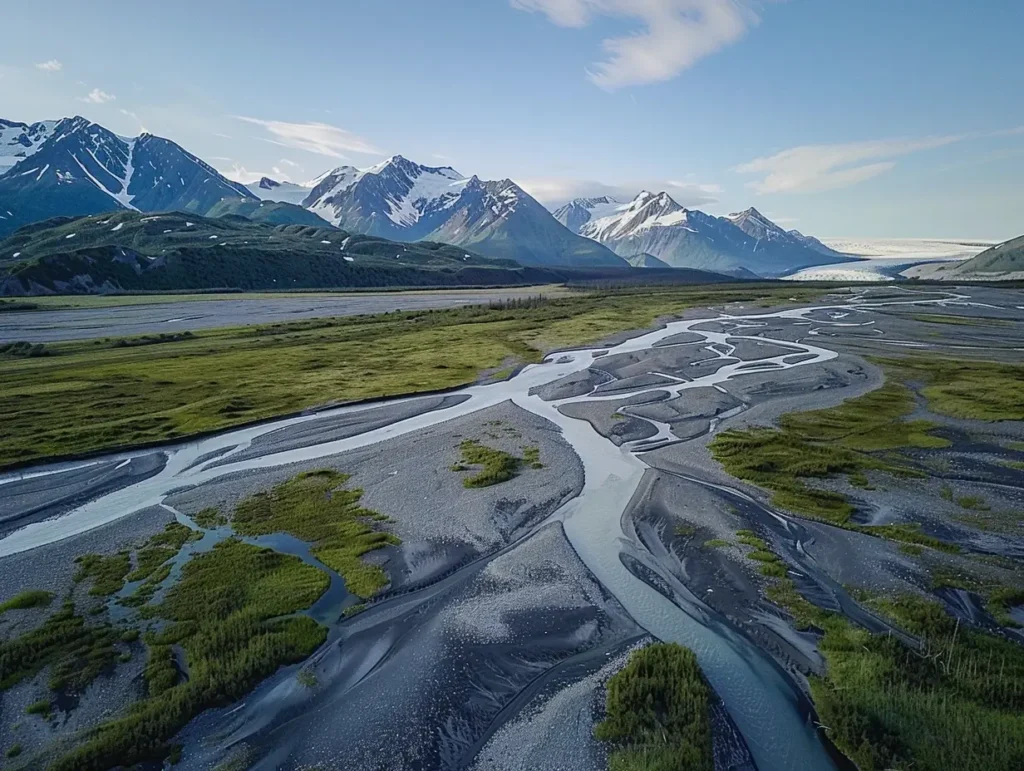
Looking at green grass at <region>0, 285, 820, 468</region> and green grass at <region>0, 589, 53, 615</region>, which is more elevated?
green grass at <region>0, 589, 53, 615</region>

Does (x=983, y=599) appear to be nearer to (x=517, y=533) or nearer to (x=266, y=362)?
(x=517, y=533)

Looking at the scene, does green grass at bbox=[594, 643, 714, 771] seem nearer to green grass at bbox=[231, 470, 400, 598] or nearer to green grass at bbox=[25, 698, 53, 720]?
green grass at bbox=[231, 470, 400, 598]

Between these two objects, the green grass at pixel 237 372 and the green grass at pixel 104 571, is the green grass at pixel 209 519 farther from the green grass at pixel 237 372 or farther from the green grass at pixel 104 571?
the green grass at pixel 237 372

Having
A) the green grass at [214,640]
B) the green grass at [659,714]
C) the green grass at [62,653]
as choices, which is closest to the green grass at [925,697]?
the green grass at [659,714]

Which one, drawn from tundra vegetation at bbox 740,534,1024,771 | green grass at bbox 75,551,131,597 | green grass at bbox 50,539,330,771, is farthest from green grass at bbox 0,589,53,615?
tundra vegetation at bbox 740,534,1024,771

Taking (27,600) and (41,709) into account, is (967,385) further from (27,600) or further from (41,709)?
(27,600)

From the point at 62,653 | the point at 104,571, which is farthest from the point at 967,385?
the point at 62,653

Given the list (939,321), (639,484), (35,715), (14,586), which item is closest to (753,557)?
(639,484)
